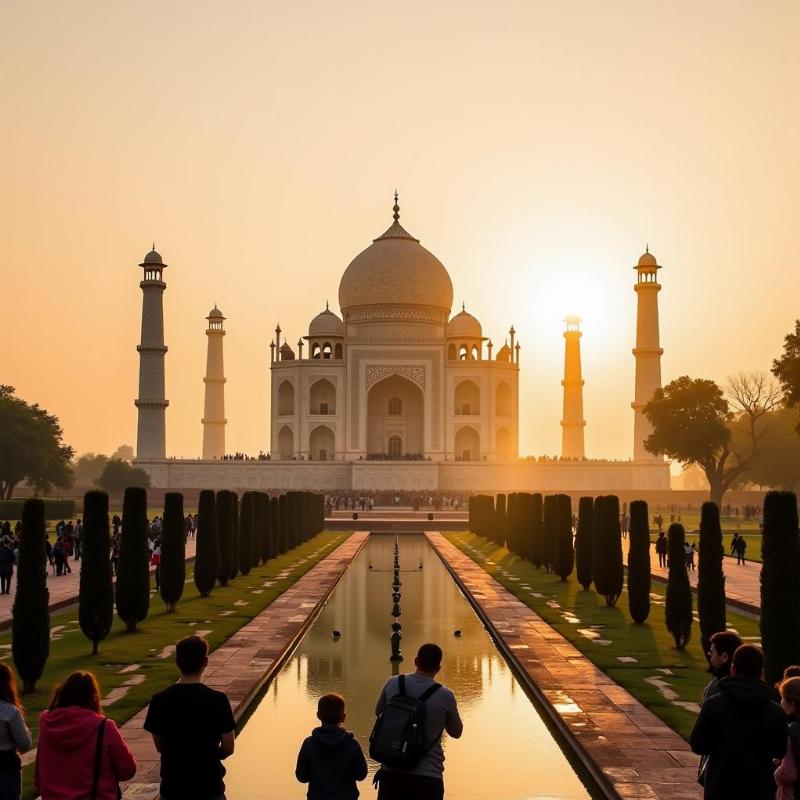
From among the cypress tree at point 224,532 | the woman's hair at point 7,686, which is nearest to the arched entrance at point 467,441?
the cypress tree at point 224,532

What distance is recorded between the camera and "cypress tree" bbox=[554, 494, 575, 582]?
2192cm

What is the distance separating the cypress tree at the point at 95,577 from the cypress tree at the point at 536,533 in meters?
12.7

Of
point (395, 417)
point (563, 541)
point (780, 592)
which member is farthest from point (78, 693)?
point (395, 417)

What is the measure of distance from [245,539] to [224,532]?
2.10m

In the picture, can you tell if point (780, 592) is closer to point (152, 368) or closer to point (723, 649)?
point (723, 649)

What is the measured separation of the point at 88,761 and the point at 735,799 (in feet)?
8.85

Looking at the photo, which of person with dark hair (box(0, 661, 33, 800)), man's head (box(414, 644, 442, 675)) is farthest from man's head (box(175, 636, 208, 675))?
man's head (box(414, 644, 442, 675))

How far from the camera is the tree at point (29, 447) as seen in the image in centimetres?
4744

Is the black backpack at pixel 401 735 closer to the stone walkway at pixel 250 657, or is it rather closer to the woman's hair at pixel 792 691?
the woman's hair at pixel 792 691

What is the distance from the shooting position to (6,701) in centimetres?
499

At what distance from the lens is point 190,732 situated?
4.76 meters

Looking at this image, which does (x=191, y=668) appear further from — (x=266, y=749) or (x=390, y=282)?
(x=390, y=282)

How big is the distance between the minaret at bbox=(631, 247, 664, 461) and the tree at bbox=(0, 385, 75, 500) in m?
27.1

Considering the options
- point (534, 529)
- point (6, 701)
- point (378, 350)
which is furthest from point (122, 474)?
point (6, 701)
